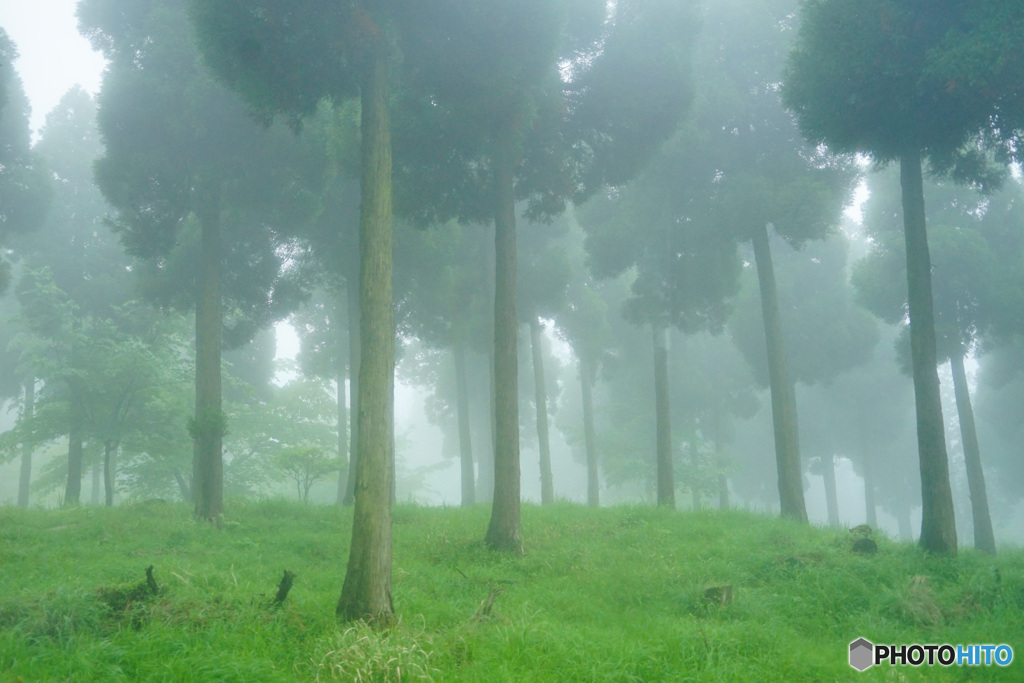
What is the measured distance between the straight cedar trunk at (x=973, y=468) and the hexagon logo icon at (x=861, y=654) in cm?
1208

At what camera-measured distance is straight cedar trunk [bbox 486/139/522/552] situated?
1021cm

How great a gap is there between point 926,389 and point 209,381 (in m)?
12.5


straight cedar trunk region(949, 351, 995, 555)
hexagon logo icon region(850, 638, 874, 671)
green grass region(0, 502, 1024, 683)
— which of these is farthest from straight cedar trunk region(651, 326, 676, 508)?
hexagon logo icon region(850, 638, 874, 671)

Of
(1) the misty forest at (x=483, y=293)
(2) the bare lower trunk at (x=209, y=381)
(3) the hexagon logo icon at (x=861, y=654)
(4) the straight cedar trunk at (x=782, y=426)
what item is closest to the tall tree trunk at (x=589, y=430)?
(1) the misty forest at (x=483, y=293)

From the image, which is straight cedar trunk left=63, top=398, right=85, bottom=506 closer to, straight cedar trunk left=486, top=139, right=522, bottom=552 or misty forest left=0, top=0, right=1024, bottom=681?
misty forest left=0, top=0, right=1024, bottom=681

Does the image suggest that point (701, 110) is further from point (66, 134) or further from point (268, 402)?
point (66, 134)

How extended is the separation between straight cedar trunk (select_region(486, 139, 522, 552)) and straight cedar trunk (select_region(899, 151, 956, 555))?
6013 millimetres

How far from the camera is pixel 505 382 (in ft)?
35.1

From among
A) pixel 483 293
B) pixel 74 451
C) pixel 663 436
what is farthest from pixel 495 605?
pixel 74 451

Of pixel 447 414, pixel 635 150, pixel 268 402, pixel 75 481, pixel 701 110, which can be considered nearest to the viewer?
pixel 635 150

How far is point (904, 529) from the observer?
108 ft

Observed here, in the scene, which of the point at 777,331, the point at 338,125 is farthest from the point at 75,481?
the point at 777,331

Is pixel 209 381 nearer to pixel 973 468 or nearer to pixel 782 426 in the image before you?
pixel 782 426

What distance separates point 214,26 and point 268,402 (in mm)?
19363
